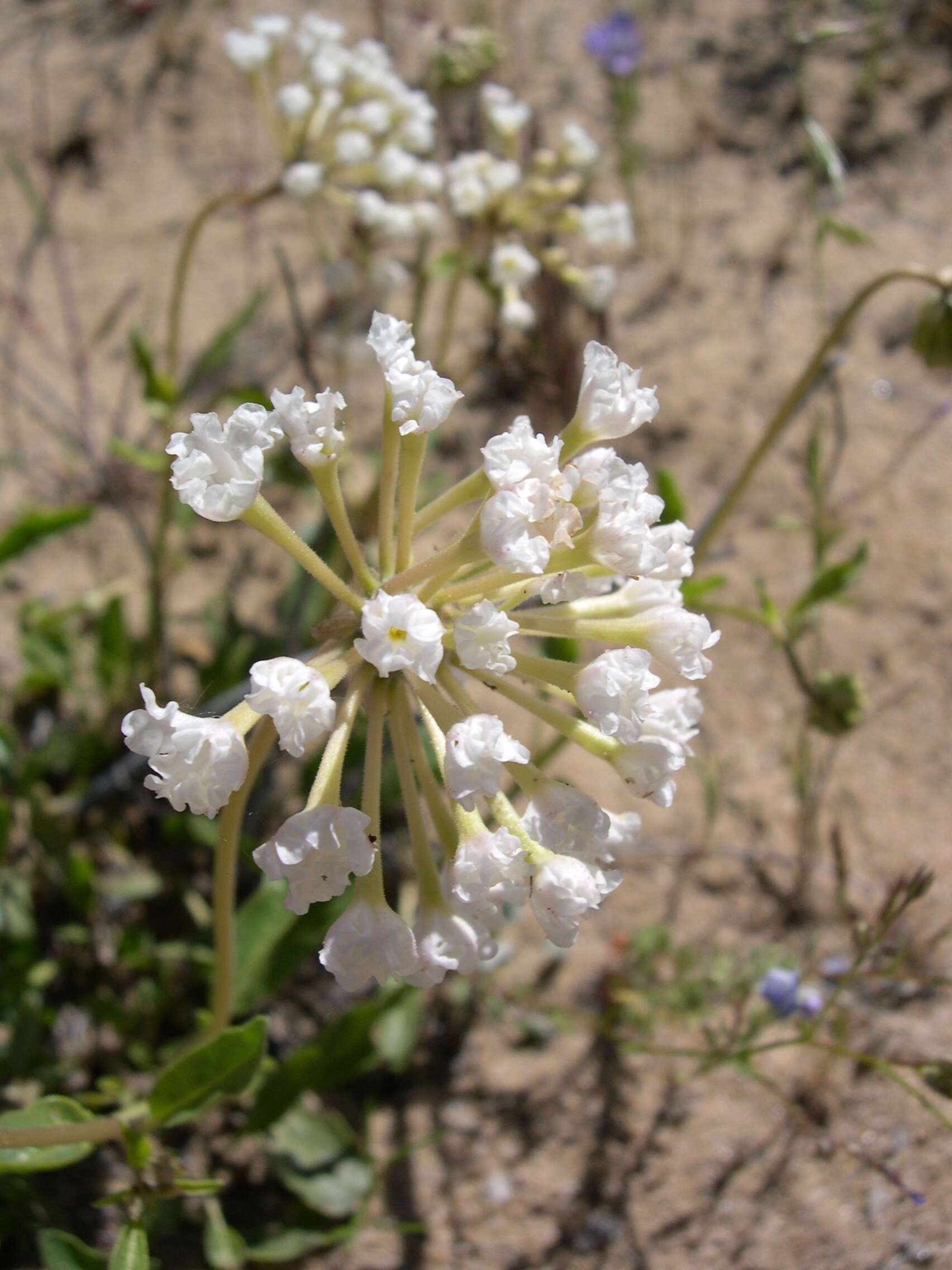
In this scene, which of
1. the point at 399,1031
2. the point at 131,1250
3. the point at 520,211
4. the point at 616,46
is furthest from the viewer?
the point at 616,46

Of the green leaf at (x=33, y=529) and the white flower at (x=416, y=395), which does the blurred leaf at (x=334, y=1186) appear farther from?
the white flower at (x=416, y=395)

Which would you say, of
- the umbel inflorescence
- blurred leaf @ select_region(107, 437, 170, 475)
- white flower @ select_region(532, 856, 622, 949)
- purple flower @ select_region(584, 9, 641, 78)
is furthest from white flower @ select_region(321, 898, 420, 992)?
purple flower @ select_region(584, 9, 641, 78)

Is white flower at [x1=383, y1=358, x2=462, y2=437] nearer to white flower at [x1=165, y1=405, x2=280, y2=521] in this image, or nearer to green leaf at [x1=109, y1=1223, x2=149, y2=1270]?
white flower at [x1=165, y1=405, x2=280, y2=521]

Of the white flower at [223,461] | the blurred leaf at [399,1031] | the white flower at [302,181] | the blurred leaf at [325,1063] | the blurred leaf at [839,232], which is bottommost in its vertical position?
the blurred leaf at [399,1031]

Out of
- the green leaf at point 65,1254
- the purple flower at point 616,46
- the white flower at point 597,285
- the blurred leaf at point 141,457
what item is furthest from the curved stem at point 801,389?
the purple flower at point 616,46

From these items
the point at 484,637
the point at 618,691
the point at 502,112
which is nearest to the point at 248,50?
the point at 502,112

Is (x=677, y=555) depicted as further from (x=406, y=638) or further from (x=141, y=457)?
(x=141, y=457)
